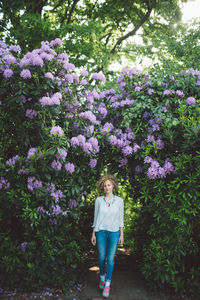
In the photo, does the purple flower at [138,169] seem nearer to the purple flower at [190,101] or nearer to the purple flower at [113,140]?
the purple flower at [113,140]

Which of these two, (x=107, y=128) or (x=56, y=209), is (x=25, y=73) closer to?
(x=107, y=128)

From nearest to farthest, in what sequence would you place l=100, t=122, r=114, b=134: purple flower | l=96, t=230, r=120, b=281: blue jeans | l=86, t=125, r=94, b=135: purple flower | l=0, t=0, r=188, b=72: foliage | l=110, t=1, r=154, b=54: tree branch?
1. l=96, t=230, r=120, b=281: blue jeans
2. l=86, t=125, r=94, b=135: purple flower
3. l=100, t=122, r=114, b=134: purple flower
4. l=0, t=0, r=188, b=72: foliage
5. l=110, t=1, r=154, b=54: tree branch

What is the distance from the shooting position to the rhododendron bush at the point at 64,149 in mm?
3426

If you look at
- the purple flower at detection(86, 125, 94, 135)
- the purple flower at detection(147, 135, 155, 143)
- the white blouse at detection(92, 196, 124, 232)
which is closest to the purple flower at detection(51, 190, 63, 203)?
the white blouse at detection(92, 196, 124, 232)

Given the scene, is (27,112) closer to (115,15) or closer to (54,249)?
(54,249)

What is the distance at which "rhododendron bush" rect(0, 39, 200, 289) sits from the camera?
3.43m

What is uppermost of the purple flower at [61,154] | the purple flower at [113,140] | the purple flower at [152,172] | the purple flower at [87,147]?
the purple flower at [113,140]

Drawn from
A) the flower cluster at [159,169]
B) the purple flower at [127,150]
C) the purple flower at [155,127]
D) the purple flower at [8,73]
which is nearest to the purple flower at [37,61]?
the purple flower at [8,73]

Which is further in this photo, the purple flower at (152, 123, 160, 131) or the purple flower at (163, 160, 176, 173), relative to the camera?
the purple flower at (152, 123, 160, 131)

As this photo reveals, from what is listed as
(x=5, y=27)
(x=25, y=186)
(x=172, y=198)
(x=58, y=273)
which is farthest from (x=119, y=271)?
(x=5, y=27)

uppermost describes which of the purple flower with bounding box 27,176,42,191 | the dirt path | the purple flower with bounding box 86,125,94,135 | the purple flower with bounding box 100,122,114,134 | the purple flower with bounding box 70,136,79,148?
the purple flower with bounding box 100,122,114,134

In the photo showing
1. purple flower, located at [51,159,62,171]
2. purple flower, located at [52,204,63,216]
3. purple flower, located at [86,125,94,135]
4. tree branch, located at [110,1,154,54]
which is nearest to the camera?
purple flower, located at [51,159,62,171]

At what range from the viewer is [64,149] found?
3422 millimetres

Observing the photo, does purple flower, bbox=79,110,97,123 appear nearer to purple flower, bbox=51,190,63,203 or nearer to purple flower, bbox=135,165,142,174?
purple flower, bbox=135,165,142,174
